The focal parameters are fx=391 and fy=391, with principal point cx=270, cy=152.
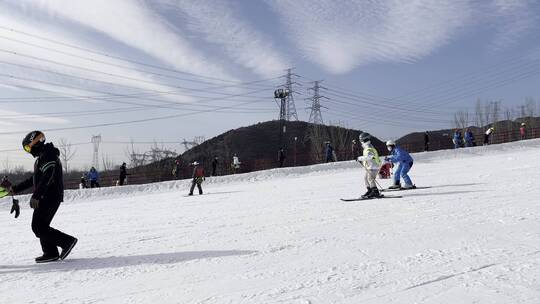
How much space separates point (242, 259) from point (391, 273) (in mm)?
1879

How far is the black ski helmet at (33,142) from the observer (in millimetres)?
5520

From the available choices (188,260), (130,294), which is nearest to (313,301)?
(130,294)

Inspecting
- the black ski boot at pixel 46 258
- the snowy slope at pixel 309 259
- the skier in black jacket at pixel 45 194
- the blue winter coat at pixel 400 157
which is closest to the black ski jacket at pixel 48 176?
the skier in black jacket at pixel 45 194

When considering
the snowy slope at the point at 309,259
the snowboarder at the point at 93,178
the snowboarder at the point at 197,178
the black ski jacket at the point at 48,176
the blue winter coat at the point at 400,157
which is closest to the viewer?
the snowy slope at the point at 309,259

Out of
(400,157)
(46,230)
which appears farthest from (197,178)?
(46,230)

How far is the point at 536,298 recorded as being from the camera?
3193 mm

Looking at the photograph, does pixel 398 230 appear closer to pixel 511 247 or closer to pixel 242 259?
pixel 511 247

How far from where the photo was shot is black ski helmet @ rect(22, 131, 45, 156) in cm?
552

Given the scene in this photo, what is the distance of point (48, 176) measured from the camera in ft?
18.0

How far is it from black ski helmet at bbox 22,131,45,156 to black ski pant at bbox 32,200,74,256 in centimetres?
74

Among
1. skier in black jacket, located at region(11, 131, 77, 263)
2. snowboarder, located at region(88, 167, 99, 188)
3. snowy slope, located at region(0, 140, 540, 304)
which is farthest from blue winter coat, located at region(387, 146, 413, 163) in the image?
snowboarder, located at region(88, 167, 99, 188)

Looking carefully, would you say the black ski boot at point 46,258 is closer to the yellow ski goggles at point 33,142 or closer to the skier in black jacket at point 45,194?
the skier in black jacket at point 45,194

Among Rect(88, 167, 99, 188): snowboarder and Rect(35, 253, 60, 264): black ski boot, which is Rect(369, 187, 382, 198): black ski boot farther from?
Rect(88, 167, 99, 188): snowboarder

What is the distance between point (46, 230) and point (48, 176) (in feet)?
2.52
